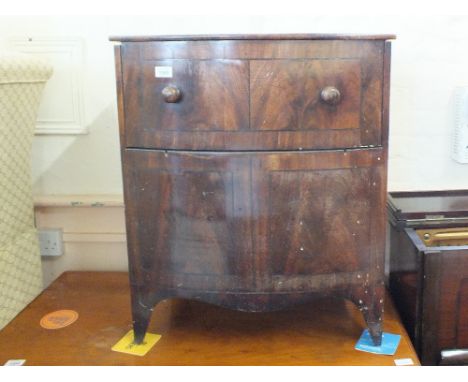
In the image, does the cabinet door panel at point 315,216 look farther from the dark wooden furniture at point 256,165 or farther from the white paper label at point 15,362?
the white paper label at point 15,362

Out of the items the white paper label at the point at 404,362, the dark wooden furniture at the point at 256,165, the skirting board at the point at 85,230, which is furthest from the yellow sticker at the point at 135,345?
the white paper label at the point at 404,362

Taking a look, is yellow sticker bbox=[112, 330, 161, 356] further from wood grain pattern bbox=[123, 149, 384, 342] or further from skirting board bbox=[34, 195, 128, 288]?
skirting board bbox=[34, 195, 128, 288]

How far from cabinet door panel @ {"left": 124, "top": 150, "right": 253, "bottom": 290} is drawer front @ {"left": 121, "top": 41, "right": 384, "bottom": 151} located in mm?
50

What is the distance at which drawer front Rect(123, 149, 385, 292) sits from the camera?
122cm

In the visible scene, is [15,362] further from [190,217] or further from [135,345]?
[190,217]

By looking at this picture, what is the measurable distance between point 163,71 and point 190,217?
33 centimetres

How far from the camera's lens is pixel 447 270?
1.36 m

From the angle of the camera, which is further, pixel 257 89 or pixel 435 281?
pixel 435 281

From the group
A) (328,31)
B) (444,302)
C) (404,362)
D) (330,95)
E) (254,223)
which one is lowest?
(404,362)

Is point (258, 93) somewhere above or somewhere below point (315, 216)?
above

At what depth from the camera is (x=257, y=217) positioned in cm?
123

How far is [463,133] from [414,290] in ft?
1.89

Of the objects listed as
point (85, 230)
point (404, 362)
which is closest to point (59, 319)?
point (85, 230)

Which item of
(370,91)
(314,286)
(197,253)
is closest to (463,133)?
(370,91)
